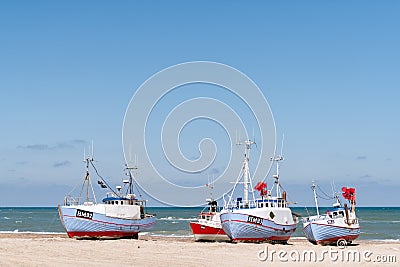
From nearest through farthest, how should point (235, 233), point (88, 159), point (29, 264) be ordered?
point (29, 264) → point (235, 233) → point (88, 159)

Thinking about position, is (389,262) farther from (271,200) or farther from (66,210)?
(66,210)

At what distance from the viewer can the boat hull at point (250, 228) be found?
44.0 metres

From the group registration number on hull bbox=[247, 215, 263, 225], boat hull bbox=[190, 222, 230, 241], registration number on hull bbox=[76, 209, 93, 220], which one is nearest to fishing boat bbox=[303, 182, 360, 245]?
registration number on hull bbox=[247, 215, 263, 225]

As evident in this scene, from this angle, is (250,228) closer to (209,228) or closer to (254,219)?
(254,219)

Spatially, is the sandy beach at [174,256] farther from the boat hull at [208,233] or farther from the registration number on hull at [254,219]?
the boat hull at [208,233]

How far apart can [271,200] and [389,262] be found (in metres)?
12.5

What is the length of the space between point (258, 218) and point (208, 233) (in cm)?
754

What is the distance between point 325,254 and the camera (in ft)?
122

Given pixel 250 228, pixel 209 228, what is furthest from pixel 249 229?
pixel 209 228

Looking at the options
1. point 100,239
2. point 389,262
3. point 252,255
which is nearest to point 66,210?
point 100,239

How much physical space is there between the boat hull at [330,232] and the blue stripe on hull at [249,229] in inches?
93.6

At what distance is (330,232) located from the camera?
4534 centimetres

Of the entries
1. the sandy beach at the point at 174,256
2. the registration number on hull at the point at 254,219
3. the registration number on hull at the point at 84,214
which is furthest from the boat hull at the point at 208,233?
the registration number on hull at the point at 84,214

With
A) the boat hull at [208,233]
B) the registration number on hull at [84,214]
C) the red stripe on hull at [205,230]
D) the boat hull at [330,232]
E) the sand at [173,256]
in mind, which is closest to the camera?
the sand at [173,256]
